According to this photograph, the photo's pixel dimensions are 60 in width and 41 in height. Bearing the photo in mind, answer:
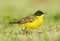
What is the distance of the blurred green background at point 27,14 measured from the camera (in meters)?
12.2

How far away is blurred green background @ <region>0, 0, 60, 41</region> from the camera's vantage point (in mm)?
12180

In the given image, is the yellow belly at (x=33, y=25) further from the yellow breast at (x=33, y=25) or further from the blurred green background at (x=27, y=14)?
the blurred green background at (x=27, y=14)

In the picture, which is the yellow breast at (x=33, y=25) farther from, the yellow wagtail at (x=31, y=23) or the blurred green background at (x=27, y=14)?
the blurred green background at (x=27, y=14)

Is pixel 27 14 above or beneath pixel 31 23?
above

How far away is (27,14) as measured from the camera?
1533 centimetres

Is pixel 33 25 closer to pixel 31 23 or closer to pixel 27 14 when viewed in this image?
pixel 31 23

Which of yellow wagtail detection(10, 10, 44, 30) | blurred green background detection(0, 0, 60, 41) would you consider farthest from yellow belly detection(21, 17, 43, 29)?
blurred green background detection(0, 0, 60, 41)

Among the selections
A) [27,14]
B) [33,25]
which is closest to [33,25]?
[33,25]

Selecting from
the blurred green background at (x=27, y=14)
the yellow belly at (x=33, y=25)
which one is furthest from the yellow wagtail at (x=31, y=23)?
the blurred green background at (x=27, y=14)

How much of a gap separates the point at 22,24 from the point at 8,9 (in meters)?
3.45

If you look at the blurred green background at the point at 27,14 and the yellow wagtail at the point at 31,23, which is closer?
the blurred green background at the point at 27,14

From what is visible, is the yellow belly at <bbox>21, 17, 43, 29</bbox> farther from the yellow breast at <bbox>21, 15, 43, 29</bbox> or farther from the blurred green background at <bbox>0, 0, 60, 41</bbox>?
the blurred green background at <bbox>0, 0, 60, 41</bbox>

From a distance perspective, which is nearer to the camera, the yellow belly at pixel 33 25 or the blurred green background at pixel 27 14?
the blurred green background at pixel 27 14

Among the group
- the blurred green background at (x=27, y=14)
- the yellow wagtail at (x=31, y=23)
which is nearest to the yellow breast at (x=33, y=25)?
the yellow wagtail at (x=31, y=23)
